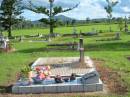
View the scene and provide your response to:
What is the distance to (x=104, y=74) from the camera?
1644cm

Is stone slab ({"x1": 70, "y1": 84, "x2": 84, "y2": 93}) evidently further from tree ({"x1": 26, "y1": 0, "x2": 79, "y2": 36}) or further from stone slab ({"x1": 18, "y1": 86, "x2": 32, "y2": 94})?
tree ({"x1": 26, "y1": 0, "x2": 79, "y2": 36})

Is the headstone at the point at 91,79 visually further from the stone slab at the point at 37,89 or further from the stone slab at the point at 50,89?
the stone slab at the point at 37,89

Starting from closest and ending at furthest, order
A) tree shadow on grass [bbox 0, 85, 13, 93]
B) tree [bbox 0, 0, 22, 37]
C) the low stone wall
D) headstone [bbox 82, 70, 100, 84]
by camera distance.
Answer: the low stone wall → headstone [bbox 82, 70, 100, 84] → tree shadow on grass [bbox 0, 85, 13, 93] → tree [bbox 0, 0, 22, 37]

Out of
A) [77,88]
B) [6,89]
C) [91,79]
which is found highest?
[91,79]

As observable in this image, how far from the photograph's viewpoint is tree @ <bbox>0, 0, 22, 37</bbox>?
58.6 meters

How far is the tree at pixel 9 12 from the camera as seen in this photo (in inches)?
2307

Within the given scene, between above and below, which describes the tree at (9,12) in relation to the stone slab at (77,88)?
above

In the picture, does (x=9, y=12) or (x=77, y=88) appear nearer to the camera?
(x=77, y=88)

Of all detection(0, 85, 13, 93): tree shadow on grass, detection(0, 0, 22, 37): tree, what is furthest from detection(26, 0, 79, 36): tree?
detection(0, 85, 13, 93): tree shadow on grass

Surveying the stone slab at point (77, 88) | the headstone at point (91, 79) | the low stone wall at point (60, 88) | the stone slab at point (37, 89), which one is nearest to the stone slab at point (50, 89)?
the low stone wall at point (60, 88)

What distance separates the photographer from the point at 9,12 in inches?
2320

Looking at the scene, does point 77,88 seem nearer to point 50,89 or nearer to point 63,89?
point 63,89

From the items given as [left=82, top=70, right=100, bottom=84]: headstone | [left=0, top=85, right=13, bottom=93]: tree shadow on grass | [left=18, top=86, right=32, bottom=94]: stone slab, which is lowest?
[left=0, top=85, right=13, bottom=93]: tree shadow on grass

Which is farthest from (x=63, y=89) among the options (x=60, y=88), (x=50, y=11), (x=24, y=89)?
(x=50, y=11)
